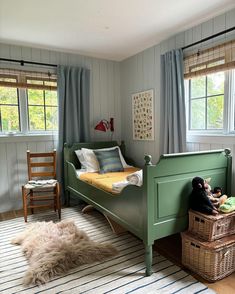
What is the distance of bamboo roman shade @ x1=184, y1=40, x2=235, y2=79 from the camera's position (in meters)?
2.24

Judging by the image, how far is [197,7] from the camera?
7.26 feet

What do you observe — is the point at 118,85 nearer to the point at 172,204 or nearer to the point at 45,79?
the point at 45,79

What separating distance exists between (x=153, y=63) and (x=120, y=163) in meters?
1.51

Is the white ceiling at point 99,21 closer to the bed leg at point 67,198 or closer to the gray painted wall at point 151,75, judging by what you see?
the gray painted wall at point 151,75

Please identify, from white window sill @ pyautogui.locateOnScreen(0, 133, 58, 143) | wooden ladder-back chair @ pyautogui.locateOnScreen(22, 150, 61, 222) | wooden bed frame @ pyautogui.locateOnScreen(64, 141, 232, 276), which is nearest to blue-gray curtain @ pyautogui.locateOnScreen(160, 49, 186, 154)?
wooden bed frame @ pyautogui.locateOnScreen(64, 141, 232, 276)

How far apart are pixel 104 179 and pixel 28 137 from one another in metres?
1.39

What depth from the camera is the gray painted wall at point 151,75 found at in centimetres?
241

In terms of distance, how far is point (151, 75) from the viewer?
3.28m

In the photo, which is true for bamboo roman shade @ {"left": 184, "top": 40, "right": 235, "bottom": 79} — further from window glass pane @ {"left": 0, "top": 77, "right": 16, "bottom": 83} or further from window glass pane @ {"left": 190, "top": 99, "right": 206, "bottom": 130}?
window glass pane @ {"left": 0, "top": 77, "right": 16, "bottom": 83}

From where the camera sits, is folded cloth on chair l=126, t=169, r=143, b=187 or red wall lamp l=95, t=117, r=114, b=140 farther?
red wall lamp l=95, t=117, r=114, b=140

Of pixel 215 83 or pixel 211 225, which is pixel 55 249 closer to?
pixel 211 225

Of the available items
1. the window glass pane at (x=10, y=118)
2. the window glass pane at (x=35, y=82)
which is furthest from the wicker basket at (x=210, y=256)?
the window glass pane at (x=35, y=82)

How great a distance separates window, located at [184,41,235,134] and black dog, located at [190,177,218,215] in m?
0.85

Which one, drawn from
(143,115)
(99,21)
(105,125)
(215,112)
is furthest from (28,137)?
(215,112)
